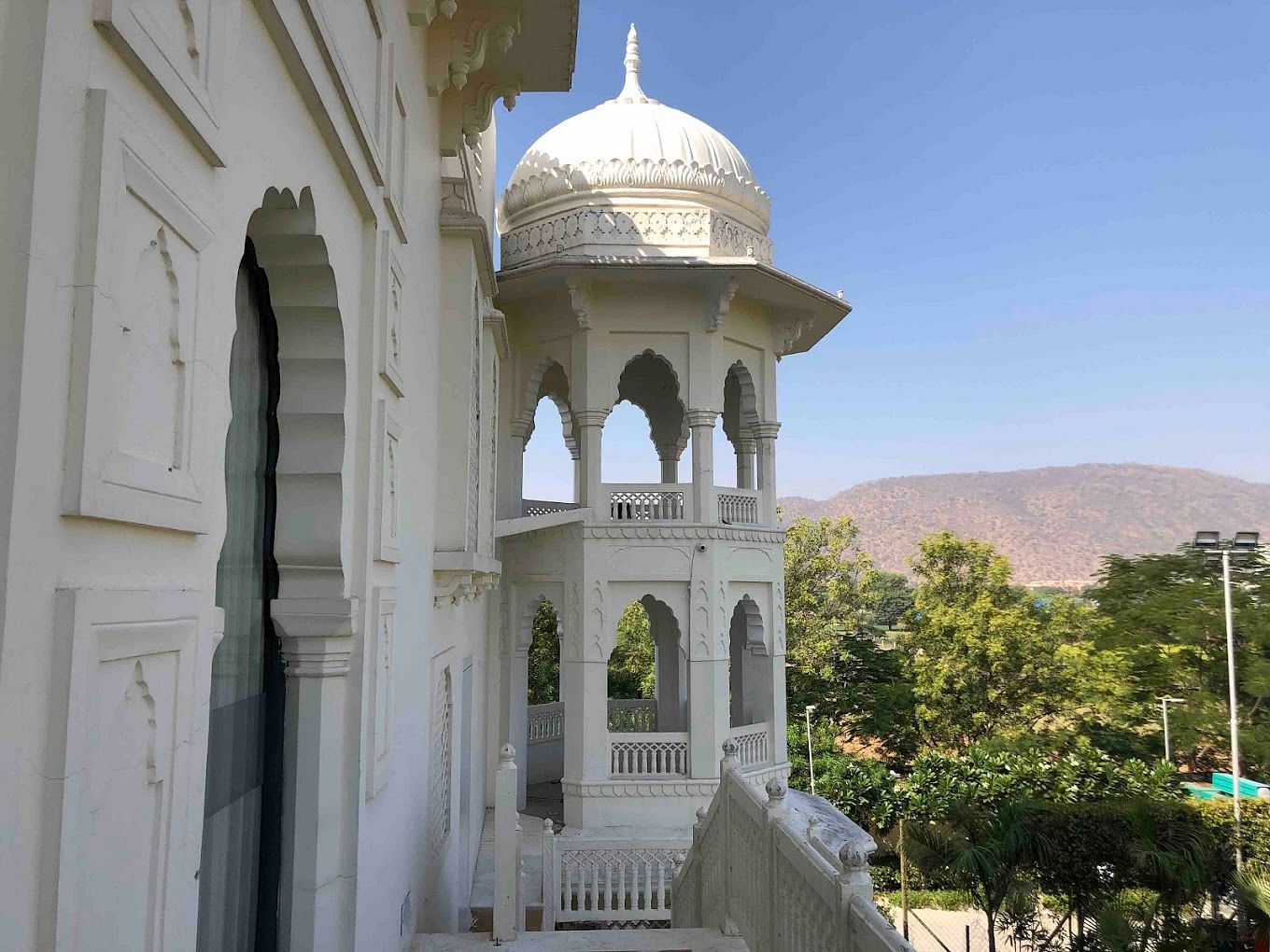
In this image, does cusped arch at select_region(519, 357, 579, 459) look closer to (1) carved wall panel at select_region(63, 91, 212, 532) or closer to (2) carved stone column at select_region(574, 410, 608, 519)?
(2) carved stone column at select_region(574, 410, 608, 519)

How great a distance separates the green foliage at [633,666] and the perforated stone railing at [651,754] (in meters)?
14.7

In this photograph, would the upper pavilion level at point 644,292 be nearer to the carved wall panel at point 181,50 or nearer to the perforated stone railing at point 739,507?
the perforated stone railing at point 739,507

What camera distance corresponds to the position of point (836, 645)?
24.8 metres

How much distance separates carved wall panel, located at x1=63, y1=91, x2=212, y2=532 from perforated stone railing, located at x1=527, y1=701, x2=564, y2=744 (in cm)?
1274

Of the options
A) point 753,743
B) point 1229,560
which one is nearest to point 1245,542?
point 1229,560

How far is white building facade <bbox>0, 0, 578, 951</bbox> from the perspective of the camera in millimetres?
1370

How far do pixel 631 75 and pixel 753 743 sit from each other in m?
8.98

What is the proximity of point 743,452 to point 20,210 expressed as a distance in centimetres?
1148

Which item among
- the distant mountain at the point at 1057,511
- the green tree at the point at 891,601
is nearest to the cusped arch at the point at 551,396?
the green tree at the point at 891,601

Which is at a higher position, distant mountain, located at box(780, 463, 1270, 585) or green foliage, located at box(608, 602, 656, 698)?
distant mountain, located at box(780, 463, 1270, 585)

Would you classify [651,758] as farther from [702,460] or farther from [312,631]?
[312,631]

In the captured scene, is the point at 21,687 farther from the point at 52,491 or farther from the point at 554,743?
the point at 554,743

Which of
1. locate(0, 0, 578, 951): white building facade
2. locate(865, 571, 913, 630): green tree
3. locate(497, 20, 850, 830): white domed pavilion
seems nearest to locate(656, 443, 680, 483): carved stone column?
locate(497, 20, 850, 830): white domed pavilion

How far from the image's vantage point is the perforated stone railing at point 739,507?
11.1m
